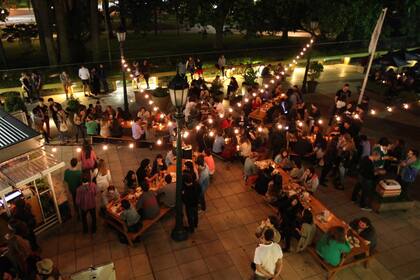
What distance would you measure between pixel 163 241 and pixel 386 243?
5.29 m

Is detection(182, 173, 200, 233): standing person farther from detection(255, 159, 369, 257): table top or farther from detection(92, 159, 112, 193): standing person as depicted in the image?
detection(255, 159, 369, 257): table top

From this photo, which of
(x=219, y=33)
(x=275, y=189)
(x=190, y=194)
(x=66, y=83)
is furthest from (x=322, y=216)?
(x=219, y=33)

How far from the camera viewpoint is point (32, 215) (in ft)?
23.6

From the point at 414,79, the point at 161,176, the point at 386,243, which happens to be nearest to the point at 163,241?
the point at 161,176

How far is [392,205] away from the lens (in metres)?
8.90

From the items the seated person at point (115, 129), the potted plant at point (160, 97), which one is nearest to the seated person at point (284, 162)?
the seated person at point (115, 129)

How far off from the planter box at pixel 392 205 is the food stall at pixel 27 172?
8039 millimetres

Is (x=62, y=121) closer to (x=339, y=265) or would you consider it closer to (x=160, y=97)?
(x=160, y=97)

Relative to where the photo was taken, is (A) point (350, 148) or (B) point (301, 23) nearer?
(A) point (350, 148)

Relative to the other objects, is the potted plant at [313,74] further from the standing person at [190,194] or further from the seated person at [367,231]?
the standing person at [190,194]

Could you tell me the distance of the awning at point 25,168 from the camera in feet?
22.8

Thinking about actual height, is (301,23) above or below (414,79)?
above

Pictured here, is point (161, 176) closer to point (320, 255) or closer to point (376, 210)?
point (320, 255)

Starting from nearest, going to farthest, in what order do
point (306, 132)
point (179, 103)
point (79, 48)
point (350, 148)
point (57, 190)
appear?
point (179, 103)
point (57, 190)
point (350, 148)
point (306, 132)
point (79, 48)
